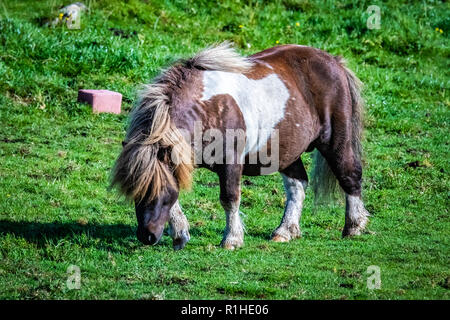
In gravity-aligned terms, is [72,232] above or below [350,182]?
→ below

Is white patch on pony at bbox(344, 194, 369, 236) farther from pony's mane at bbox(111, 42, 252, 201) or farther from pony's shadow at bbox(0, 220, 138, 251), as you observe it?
pony's shadow at bbox(0, 220, 138, 251)

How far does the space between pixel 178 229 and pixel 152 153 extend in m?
0.97

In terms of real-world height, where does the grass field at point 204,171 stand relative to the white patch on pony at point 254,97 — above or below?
below

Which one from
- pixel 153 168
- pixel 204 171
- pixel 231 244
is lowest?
pixel 204 171

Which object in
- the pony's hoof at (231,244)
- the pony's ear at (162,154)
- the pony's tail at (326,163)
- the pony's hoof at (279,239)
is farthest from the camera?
the pony's tail at (326,163)

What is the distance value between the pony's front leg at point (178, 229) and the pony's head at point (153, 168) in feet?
1.32

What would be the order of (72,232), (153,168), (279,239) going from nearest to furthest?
(153,168)
(72,232)
(279,239)

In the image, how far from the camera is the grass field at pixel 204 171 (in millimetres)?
5980

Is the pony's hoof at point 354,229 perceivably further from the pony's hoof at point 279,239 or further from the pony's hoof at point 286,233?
the pony's hoof at point 279,239

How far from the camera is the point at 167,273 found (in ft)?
19.8

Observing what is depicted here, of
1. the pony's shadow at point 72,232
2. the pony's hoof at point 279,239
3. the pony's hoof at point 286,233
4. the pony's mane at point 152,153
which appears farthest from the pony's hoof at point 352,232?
the pony's shadow at point 72,232

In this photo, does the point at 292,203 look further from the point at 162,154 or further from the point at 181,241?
the point at 162,154

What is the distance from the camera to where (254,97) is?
6.99m

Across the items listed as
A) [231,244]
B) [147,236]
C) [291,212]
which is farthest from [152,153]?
[291,212]
